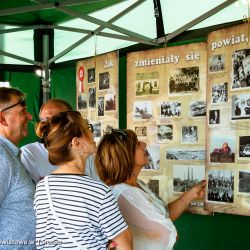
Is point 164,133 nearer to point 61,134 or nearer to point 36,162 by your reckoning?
point 36,162

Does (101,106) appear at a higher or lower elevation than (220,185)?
higher

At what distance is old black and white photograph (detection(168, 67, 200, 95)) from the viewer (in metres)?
2.95

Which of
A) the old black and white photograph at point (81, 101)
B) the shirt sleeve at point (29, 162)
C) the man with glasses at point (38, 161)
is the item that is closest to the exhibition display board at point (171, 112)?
the old black and white photograph at point (81, 101)

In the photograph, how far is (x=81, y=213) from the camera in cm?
140

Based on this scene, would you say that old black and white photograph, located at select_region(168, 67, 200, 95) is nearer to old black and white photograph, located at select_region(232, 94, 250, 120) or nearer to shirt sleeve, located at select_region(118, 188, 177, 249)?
old black and white photograph, located at select_region(232, 94, 250, 120)

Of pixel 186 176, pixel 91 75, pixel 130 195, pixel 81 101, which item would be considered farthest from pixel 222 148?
pixel 81 101

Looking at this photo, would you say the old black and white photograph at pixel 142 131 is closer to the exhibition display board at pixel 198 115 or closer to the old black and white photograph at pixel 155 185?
the exhibition display board at pixel 198 115

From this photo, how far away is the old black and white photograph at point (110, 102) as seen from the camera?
3557 millimetres

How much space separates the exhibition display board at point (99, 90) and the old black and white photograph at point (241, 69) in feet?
3.79

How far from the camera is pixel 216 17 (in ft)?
10.0

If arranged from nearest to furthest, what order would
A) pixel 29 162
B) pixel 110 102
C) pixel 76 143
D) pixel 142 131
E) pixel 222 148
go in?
pixel 76 143 < pixel 29 162 < pixel 222 148 < pixel 142 131 < pixel 110 102

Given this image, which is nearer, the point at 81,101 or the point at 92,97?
the point at 92,97

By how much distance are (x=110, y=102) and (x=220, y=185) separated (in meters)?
1.29

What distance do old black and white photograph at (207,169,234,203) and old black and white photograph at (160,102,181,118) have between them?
0.52 metres
